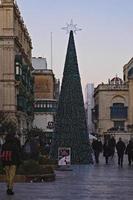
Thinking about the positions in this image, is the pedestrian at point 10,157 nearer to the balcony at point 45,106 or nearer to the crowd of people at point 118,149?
the crowd of people at point 118,149

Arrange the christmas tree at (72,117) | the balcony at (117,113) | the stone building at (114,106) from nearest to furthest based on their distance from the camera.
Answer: the christmas tree at (72,117)
the stone building at (114,106)
the balcony at (117,113)

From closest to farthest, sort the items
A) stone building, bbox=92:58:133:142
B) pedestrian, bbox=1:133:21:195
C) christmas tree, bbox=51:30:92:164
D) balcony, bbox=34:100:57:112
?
1. pedestrian, bbox=1:133:21:195
2. christmas tree, bbox=51:30:92:164
3. balcony, bbox=34:100:57:112
4. stone building, bbox=92:58:133:142

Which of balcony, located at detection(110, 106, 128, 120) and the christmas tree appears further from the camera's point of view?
balcony, located at detection(110, 106, 128, 120)

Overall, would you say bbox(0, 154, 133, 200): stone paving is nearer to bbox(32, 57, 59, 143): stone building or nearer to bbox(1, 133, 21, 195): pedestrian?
bbox(1, 133, 21, 195): pedestrian

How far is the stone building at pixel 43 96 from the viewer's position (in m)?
112

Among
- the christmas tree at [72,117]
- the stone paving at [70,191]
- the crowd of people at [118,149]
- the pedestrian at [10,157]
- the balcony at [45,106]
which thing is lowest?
the stone paving at [70,191]

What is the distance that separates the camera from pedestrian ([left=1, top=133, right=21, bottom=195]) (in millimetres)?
17859

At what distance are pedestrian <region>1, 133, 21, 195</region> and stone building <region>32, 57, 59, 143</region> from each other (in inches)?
3201

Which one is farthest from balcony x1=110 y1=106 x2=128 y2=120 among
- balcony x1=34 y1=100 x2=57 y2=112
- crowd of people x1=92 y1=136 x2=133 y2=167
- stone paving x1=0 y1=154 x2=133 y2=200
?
stone paving x1=0 y1=154 x2=133 y2=200

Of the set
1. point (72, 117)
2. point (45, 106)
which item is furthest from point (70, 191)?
point (45, 106)

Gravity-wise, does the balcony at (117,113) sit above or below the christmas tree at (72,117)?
above

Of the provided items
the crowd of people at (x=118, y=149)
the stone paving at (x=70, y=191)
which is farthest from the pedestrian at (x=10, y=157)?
the crowd of people at (x=118, y=149)

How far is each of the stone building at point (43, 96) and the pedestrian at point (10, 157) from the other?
267ft

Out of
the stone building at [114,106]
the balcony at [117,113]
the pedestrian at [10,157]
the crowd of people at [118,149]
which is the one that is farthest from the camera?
the balcony at [117,113]
